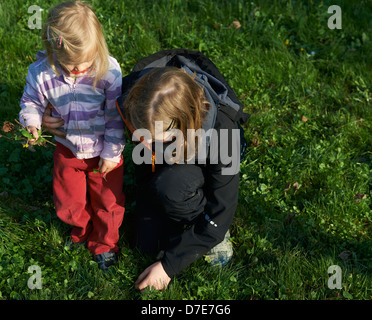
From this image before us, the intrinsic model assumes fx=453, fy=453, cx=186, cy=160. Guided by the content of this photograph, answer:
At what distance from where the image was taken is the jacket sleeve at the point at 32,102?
2516 millimetres

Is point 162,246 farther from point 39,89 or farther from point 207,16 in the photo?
point 207,16

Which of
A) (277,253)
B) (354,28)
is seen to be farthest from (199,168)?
(354,28)

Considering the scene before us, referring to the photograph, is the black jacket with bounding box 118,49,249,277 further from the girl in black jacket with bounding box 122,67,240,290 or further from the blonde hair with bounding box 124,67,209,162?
the blonde hair with bounding box 124,67,209,162

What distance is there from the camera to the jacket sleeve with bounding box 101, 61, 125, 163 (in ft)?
8.38

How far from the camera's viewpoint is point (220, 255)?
2.81 metres

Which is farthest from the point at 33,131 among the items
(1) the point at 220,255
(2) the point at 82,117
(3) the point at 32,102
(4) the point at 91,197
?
(1) the point at 220,255

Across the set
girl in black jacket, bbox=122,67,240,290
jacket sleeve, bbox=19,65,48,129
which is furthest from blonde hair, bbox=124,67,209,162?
jacket sleeve, bbox=19,65,48,129

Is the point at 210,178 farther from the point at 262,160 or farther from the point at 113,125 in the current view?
the point at 262,160

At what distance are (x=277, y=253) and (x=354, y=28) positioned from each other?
2.45 metres

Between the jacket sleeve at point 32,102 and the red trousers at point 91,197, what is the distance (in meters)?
0.31

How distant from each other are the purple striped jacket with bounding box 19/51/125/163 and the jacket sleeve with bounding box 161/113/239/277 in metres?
0.60

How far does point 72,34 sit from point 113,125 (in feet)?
1.91

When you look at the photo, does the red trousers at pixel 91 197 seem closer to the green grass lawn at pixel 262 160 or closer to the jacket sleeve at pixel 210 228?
the green grass lawn at pixel 262 160

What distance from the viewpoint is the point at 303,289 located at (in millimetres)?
2658
